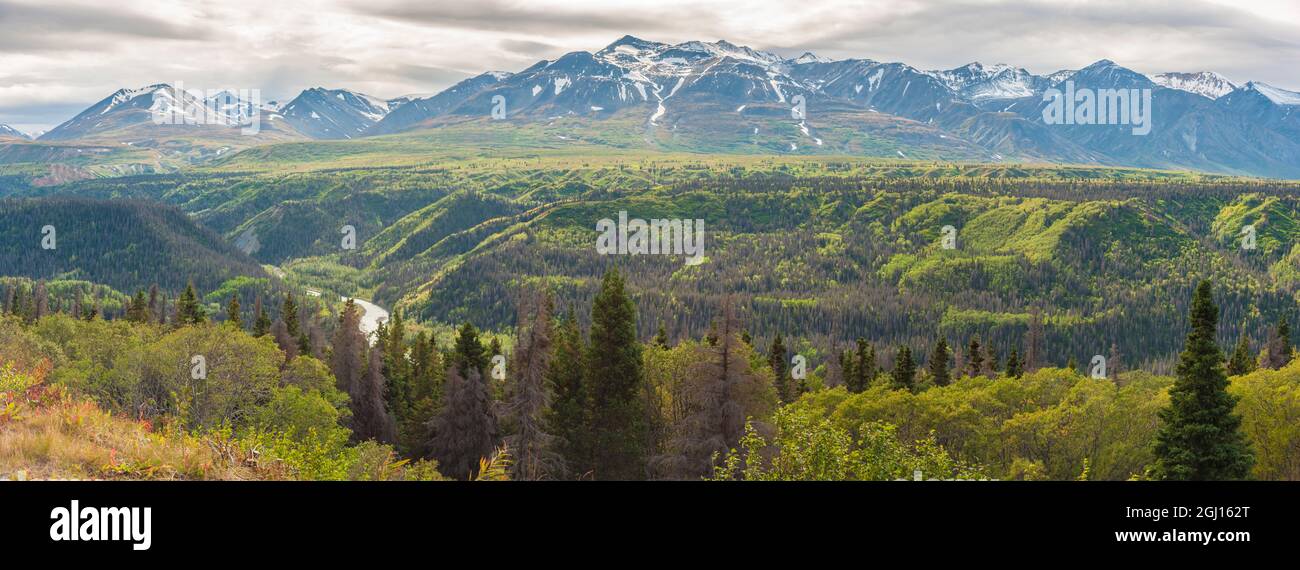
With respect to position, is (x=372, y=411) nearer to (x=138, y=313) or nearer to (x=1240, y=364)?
(x=138, y=313)

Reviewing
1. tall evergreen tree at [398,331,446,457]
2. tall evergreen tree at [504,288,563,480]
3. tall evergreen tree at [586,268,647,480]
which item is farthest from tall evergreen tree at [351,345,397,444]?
tall evergreen tree at [586,268,647,480]

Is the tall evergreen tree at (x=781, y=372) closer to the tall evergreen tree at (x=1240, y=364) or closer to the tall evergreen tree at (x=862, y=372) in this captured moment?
the tall evergreen tree at (x=862, y=372)

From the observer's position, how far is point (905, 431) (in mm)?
56031

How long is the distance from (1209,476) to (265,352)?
61.8 meters

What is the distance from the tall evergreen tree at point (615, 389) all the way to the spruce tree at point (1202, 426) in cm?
3078

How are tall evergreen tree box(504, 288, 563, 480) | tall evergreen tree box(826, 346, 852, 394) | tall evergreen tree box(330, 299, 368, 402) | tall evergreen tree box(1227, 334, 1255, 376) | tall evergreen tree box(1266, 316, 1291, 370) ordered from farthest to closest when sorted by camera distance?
tall evergreen tree box(826, 346, 852, 394) → tall evergreen tree box(1266, 316, 1291, 370) → tall evergreen tree box(1227, 334, 1255, 376) → tall evergreen tree box(330, 299, 368, 402) → tall evergreen tree box(504, 288, 563, 480)

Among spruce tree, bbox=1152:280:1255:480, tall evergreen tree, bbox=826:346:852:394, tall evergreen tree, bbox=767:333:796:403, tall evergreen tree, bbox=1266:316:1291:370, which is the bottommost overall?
tall evergreen tree, bbox=826:346:852:394

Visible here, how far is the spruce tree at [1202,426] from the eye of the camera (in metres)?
37.9

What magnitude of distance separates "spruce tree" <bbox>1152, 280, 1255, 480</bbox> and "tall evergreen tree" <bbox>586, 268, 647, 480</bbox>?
30777mm

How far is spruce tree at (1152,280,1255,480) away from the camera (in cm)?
3794

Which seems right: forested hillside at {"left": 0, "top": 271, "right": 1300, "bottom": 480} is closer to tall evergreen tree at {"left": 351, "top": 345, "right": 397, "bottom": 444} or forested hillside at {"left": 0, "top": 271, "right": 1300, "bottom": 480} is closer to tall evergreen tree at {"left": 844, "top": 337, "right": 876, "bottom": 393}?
tall evergreen tree at {"left": 351, "top": 345, "right": 397, "bottom": 444}

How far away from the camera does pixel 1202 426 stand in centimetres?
3794
